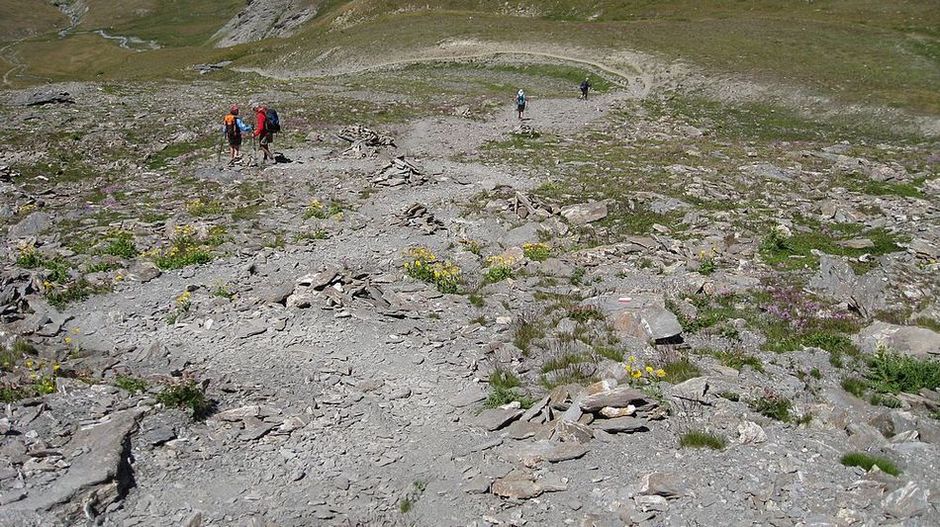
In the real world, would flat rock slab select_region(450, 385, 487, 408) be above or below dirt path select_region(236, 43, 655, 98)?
below

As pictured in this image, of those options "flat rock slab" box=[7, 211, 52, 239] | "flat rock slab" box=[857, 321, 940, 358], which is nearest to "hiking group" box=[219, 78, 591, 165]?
"flat rock slab" box=[7, 211, 52, 239]

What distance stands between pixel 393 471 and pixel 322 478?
1300mm

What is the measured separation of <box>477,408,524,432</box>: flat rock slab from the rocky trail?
6 cm

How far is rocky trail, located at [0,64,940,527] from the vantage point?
10305mm

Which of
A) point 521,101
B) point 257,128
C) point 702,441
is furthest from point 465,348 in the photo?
point 521,101

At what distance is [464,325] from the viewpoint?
661 inches

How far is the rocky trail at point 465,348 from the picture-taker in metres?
10.3

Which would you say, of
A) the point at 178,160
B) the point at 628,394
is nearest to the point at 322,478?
the point at 628,394

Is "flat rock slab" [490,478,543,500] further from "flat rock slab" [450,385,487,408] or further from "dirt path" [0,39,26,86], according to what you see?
"dirt path" [0,39,26,86]

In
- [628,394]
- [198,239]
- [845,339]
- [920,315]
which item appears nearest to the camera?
[628,394]

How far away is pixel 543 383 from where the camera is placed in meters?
13.8

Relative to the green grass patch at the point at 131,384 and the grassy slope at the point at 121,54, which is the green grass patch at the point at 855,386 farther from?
the grassy slope at the point at 121,54

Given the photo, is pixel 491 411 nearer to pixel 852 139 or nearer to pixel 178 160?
pixel 178 160

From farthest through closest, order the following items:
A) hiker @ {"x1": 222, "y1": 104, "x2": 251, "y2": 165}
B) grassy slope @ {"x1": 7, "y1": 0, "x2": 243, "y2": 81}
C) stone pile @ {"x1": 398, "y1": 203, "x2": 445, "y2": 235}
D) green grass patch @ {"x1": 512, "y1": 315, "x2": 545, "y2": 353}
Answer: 1. grassy slope @ {"x1": 7, "y1": 0, "x2": 243, "y2": 81}
2. hiker @ {"x1": 222, "y1": 104, "x2": 251, "y2": 165}
3. stone pile @ {"x1": 398, "y1": 203, "x2": 445, "y2": 235}
4. green grass patch @ {"x1": 512, "y1": 315, "x2": 545, "y2": 353}
